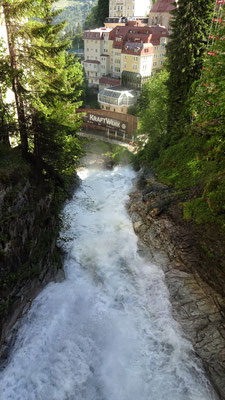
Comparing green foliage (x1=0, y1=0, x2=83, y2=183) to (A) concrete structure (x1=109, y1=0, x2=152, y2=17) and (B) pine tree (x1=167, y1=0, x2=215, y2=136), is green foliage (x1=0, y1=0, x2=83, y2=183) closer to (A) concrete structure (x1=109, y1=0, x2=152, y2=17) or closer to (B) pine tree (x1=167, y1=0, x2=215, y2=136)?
(B) pine tree (x1=167, y1=0, x2=215, y2=136)

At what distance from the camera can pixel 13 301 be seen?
468 inches

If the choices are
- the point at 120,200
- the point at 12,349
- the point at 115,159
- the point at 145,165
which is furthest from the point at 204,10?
the point at 12,349

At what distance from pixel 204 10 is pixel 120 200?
1796 cm

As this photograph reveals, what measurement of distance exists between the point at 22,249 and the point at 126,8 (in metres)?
93.8

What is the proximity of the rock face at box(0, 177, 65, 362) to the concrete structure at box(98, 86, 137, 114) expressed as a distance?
43.1 m

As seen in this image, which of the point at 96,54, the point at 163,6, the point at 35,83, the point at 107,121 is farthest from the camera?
the point at 163,6

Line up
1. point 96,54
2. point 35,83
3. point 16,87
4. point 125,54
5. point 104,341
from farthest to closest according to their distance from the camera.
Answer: point 96,54 < point 125,54 < point 35,83 < point 16,87 < point 104,341

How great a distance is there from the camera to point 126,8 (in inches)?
3228

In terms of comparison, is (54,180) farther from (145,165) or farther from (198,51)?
(198,51)

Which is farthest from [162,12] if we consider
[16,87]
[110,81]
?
[16,87]

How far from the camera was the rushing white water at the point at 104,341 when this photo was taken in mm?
11352

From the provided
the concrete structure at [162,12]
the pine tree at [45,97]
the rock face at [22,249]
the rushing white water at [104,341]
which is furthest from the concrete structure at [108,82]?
the rock face at [22,249]

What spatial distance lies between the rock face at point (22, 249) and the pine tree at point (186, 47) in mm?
15657

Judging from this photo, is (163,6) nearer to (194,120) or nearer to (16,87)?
(194,120)
